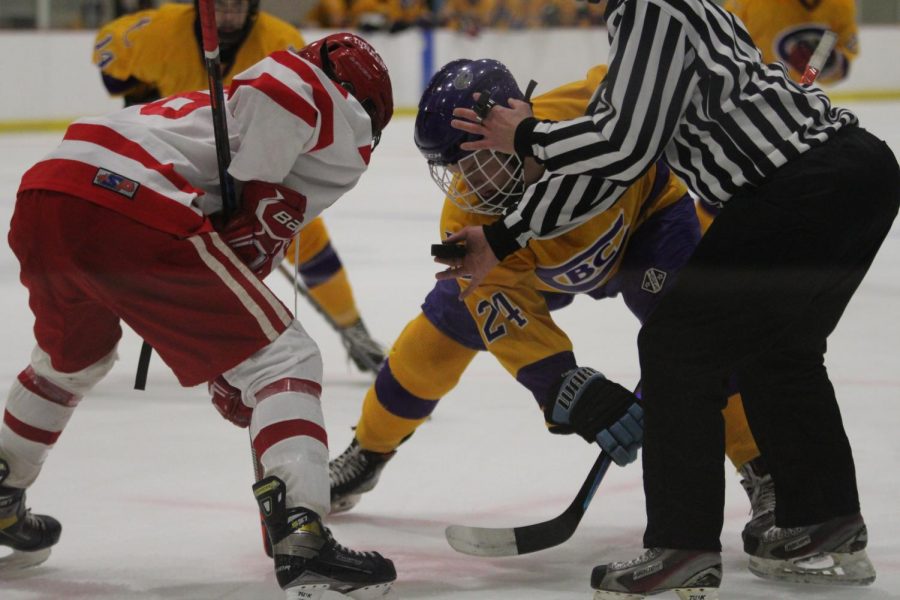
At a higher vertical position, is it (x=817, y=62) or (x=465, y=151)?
(x=817, y=62)

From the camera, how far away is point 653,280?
2119mm

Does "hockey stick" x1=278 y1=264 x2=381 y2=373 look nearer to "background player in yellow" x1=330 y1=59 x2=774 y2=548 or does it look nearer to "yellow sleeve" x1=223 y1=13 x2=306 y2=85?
"yellow sleeve" x1=223 y1=13 x2=306 y2=85

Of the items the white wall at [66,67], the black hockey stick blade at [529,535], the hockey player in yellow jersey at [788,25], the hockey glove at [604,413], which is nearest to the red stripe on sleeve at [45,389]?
the black hockey stick blade at [529,535]

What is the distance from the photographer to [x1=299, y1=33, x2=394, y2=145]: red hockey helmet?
1.86 m

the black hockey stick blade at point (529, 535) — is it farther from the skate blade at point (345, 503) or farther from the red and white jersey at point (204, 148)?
the red and white jersey at point (204, 148)

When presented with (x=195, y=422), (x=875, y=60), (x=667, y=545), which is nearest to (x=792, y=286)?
(x=667, y=545)

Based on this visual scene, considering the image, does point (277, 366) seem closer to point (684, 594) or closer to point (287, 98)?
point (287, 98)

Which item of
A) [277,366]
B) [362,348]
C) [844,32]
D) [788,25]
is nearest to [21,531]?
[277,366]

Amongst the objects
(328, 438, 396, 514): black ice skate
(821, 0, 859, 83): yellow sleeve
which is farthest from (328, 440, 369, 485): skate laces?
(821, 0, 859, 83): yellow sleeve

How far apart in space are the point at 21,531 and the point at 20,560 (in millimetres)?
54

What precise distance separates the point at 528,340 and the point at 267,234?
42cm

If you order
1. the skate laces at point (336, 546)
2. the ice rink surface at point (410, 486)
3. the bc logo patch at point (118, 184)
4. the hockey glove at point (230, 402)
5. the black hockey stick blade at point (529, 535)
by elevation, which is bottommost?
the ice rink surface at point (410, 486)

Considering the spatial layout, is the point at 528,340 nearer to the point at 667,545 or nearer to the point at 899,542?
the point at 667,545

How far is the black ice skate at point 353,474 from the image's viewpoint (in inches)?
90.0
